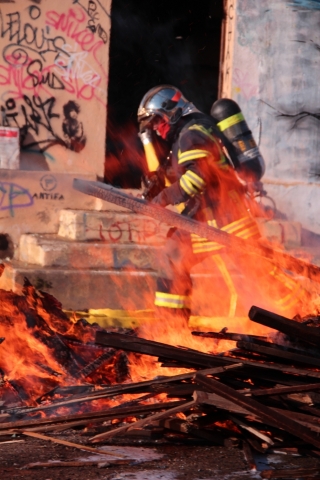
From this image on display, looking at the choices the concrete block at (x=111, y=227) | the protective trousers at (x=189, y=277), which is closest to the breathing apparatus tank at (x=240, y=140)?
the protective trousers at (x=189, y=277)

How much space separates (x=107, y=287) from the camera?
28.2ft

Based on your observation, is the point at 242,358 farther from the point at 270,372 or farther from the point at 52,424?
the point at 52,424

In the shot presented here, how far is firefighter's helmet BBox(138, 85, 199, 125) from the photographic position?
23.0 ft

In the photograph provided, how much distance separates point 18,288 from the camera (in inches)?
325

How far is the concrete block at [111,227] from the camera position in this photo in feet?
29.7

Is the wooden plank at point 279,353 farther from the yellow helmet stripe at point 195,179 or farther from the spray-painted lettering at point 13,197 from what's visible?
the spray-painted lettering at point 13,197

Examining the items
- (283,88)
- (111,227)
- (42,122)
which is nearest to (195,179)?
(111,227)

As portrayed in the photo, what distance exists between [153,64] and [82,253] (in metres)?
4.24

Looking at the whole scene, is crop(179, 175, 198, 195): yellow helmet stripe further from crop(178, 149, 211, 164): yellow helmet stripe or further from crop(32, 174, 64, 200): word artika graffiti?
crop(32, 174, 64, 200): word artika graffiti

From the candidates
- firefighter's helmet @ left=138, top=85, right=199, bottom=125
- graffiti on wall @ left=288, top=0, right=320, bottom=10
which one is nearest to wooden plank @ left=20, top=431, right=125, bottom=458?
firefighter's helmet @ left=138, top=85, right=199, bottom=125

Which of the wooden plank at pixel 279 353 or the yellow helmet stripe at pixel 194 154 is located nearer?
the wooden plank at pixel 279 353

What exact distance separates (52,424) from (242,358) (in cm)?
112

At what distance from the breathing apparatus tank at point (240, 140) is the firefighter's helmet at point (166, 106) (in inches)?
11.3

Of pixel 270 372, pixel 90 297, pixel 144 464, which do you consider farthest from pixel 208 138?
pixel 144 464
